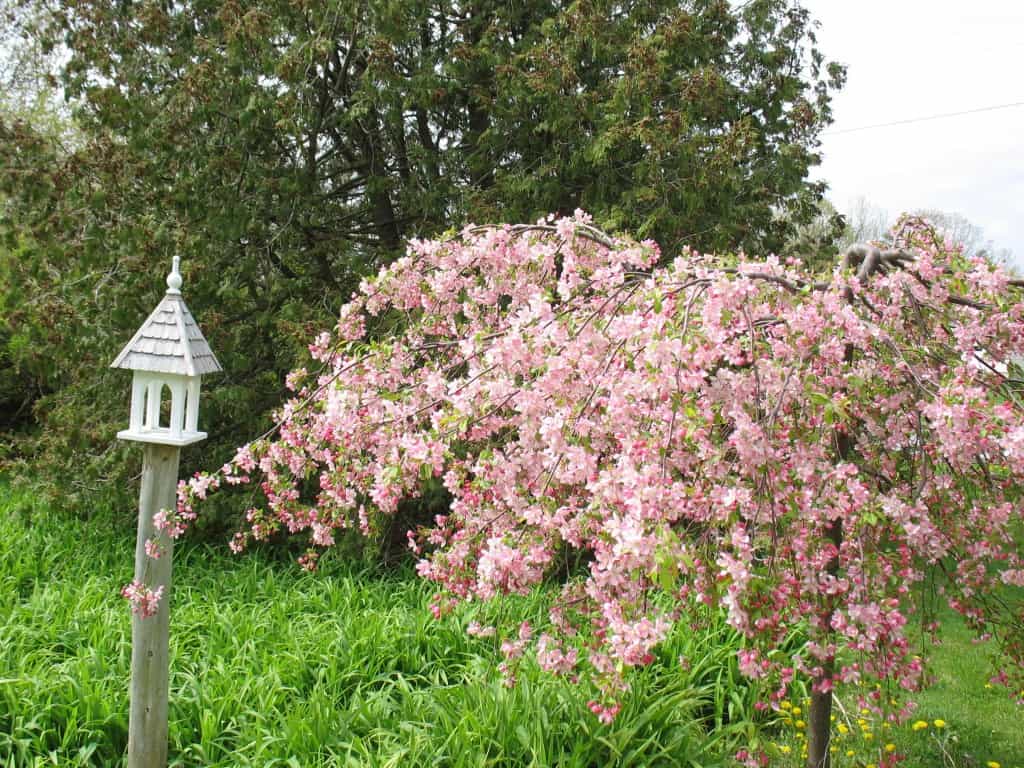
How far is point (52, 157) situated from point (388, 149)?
210cm

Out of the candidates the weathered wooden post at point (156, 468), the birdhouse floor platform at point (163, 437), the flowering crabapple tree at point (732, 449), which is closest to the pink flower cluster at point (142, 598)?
the weathered wooden post at point (156, 468)

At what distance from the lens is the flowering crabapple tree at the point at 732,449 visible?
1.80 m

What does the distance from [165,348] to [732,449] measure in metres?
1.97

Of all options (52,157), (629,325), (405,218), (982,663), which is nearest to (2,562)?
(52,157)

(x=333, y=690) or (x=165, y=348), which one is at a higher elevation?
(x=165, y=348)

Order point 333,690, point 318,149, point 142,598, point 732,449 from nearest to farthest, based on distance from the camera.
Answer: point 732,449
point 142,598
point 333,690
point 318,149

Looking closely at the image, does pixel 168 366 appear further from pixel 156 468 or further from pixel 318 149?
pixel 318 149

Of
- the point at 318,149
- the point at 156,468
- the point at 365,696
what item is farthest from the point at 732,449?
the point at 318,149

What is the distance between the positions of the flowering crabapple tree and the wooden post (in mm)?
337

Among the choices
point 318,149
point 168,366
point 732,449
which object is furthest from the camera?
point 318,149

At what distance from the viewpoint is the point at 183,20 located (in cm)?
525

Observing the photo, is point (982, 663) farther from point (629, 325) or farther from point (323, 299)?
point (323, 299)

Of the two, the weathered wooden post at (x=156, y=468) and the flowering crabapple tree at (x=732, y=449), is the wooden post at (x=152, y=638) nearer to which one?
the weathered wooden post at (x=156, y=468)

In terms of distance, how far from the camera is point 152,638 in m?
2.87
